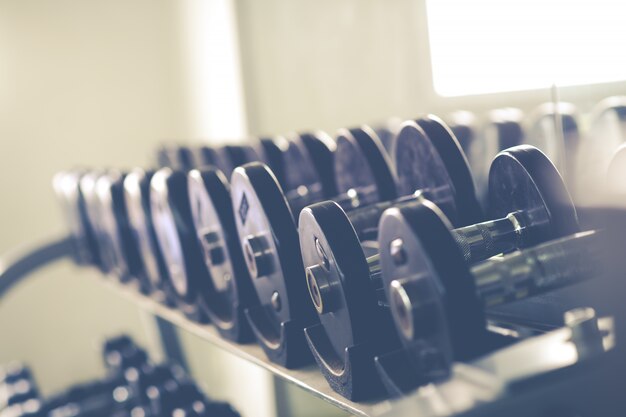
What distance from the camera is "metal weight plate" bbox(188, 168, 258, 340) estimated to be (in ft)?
2.59

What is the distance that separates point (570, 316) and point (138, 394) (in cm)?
109

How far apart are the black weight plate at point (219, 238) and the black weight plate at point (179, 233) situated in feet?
0.10

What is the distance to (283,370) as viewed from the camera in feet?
2.25

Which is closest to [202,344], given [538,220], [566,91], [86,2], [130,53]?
[130,53]

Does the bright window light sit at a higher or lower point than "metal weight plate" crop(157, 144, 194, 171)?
higher

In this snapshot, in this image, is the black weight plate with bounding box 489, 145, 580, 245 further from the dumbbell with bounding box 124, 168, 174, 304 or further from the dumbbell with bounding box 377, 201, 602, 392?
the dumbbell with bounding box 124, 168, 174, 304

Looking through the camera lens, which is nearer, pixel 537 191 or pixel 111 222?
pixel 537 191

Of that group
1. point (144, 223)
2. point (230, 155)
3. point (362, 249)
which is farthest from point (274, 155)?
point (362, 249)

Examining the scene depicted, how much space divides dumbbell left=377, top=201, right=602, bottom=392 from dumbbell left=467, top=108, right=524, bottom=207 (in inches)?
22.4

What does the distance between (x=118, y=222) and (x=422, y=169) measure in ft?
2.21

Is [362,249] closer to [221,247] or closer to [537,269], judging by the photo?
[537,269]

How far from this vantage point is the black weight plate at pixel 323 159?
99 centimetres

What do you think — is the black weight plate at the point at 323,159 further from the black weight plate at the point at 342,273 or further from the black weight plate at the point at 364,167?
the black weight plate at the point at 342,273

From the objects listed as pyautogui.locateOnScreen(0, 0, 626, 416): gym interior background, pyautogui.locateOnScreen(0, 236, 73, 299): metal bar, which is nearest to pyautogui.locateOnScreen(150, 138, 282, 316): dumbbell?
pyautogui.locateOnScreen(0, 236, 73, 299): metal bar
